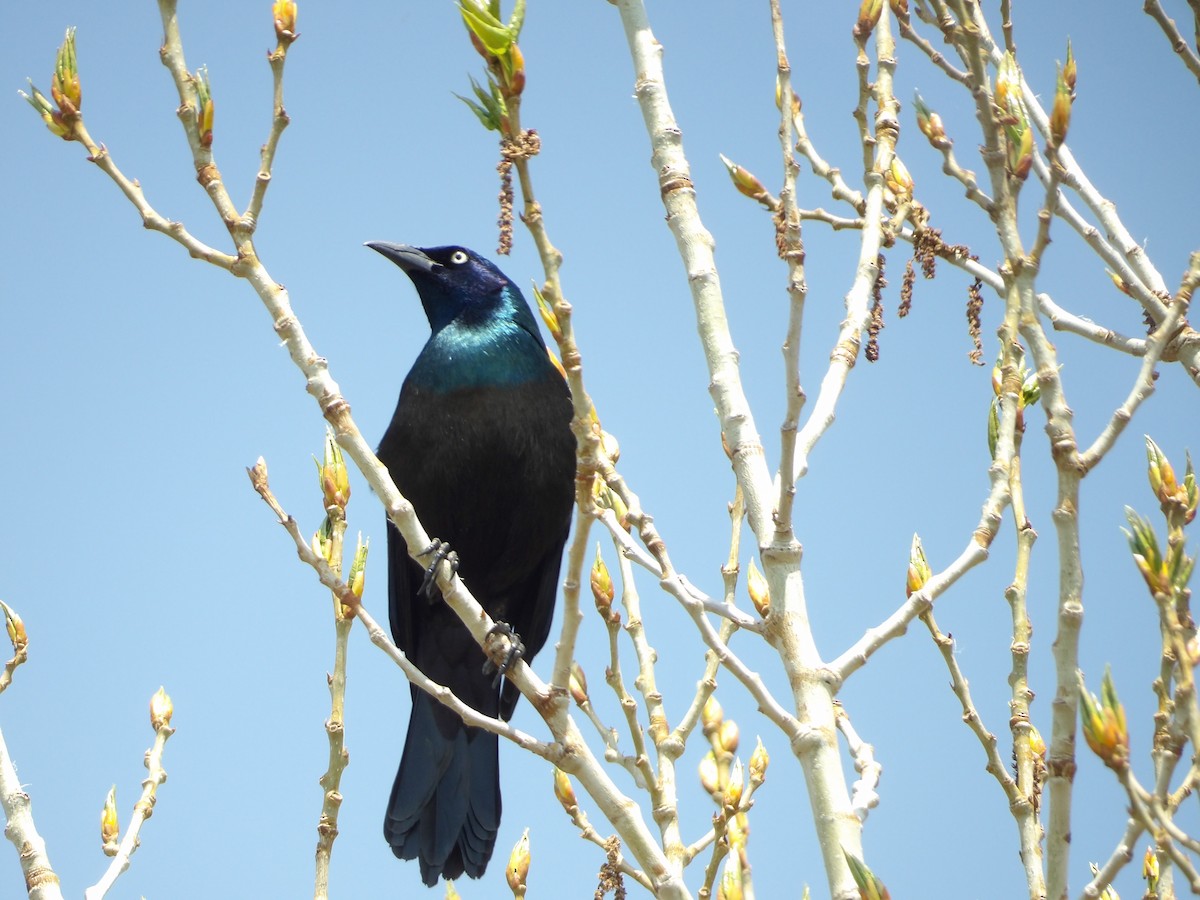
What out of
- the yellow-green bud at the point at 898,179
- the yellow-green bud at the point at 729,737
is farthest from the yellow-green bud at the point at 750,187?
the yellow-green bud at the point at 729,737

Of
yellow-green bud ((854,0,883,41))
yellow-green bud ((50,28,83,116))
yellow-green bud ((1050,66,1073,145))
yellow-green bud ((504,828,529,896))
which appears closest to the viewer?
yellow-green bud ((1050,66,1073,145))

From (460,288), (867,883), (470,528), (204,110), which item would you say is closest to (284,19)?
(204,110)

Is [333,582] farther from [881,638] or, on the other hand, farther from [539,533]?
[539,533]

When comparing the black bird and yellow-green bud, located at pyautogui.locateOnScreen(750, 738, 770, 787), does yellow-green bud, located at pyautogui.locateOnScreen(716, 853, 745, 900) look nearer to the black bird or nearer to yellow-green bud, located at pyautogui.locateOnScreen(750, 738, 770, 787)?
yellow-green bud, located at pyautogui.locateOnScreen(750, 738, 770, 787)

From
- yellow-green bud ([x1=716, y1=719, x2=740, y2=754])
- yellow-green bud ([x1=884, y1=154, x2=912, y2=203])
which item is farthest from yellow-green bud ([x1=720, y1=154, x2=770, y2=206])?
yellow-green bud ([x1=716, y1=719, x2=740, y2=754])

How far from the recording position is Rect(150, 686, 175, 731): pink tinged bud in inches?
165

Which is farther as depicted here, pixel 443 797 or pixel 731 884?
pixel 443 797

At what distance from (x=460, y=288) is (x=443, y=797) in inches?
87.4

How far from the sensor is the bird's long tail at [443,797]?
16.9ft

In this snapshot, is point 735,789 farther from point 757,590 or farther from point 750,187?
point 750,187

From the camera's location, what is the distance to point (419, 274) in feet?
20.0

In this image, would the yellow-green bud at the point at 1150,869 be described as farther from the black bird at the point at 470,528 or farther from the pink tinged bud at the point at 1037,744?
the black bird at the point at 470,528

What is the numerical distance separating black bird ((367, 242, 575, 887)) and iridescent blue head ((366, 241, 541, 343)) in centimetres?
2

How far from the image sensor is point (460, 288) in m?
5.95
